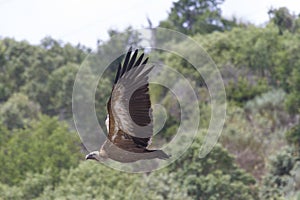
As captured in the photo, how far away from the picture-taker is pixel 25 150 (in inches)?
1647

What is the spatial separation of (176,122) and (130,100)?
32.1 meters

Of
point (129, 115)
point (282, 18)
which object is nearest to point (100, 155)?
point (129, 115)

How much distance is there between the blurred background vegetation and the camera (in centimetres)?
2991

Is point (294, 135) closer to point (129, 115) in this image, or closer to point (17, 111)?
point (17, 111)

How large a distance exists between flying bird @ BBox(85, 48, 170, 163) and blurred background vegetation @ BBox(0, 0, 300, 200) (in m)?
10.2

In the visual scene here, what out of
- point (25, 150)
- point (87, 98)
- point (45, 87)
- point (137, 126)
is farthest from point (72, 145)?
point (137, 126)

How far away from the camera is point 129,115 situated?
42.6 ft

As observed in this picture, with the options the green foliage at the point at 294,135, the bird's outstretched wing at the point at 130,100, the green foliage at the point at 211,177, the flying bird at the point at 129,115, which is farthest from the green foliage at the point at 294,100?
the bird's outstretched wing at the point at 130,100

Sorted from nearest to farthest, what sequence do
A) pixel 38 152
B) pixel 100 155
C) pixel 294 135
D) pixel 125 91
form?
pixel 125 91 → pixel 100 155 → pixel 294 135 → pixel 38 152

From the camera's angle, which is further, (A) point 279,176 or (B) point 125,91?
(A) point 279,176

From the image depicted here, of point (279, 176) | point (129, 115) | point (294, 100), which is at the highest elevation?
point (294, 100)

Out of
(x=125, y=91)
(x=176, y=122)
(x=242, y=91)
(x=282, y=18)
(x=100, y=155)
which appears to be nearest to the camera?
(x=125, y=91)

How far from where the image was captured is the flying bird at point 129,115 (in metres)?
12.8

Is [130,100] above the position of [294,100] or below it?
below
